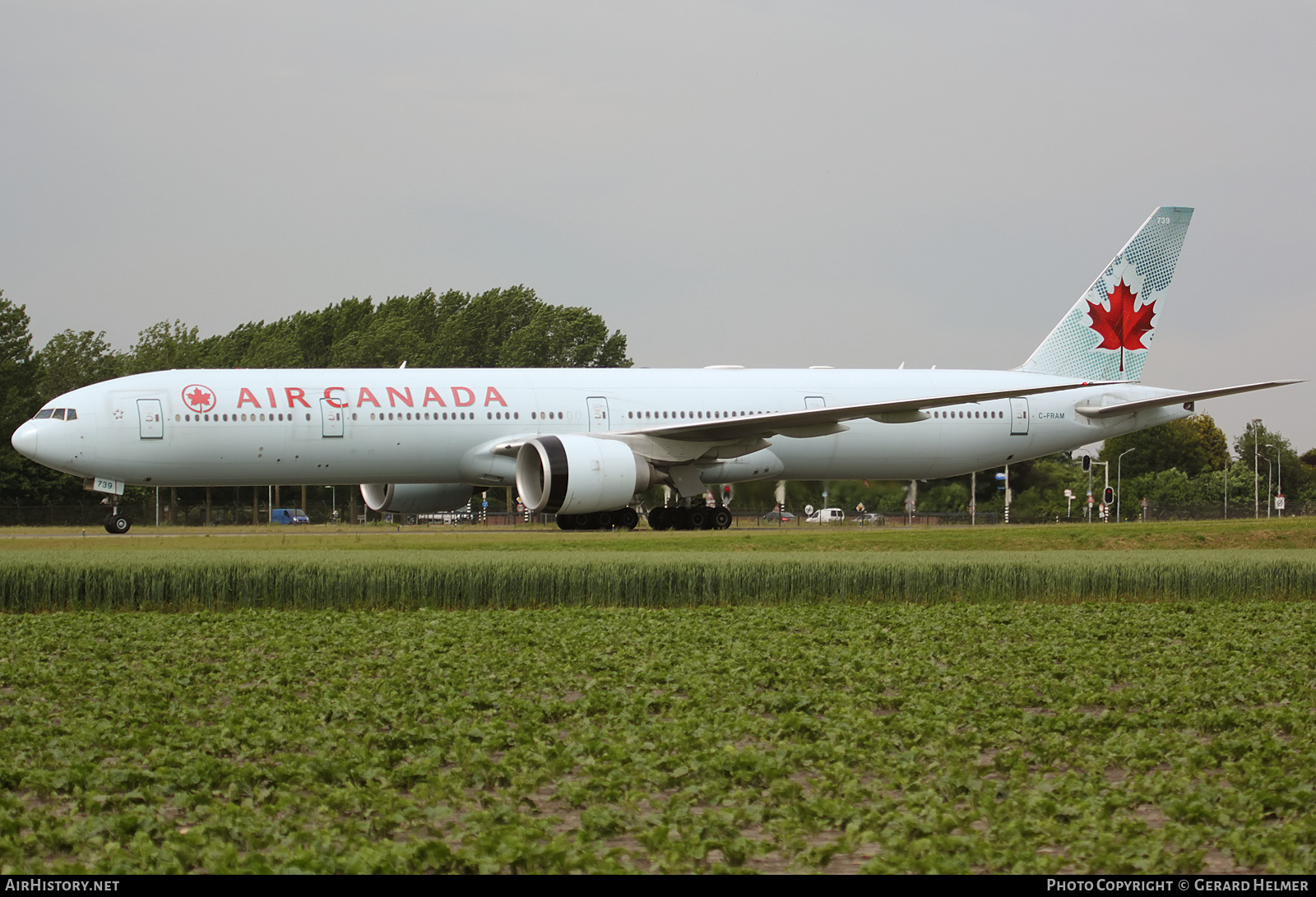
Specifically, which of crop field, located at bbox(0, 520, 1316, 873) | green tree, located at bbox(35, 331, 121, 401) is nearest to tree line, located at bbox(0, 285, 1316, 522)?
green tree, located at bbox(35, 331, 121, 401)

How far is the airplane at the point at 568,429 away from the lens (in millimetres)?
25328

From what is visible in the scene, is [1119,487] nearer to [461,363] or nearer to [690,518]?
[461,363]

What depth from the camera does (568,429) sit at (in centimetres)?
2734

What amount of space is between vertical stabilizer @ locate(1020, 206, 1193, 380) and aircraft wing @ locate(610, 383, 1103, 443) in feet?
22.1

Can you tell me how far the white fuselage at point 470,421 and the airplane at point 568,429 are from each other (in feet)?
0.12

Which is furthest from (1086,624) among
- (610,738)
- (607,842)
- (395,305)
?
(395,305)

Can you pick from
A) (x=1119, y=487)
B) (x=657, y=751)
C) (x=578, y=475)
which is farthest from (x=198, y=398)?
(x=1119, y=487)

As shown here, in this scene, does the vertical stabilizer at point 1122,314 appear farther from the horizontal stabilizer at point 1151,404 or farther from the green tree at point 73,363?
the green tree at point 73,363

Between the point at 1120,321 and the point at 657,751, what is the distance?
27422mm

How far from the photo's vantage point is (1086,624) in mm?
14031

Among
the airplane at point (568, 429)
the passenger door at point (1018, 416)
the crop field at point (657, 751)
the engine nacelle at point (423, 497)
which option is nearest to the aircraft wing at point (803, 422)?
the airplane at point (568, 429)

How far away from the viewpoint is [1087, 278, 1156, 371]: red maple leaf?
32344mm

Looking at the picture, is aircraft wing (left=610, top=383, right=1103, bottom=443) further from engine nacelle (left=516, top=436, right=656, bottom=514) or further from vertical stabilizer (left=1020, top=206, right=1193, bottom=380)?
vertical stabilizer (left=1020, top=206, right=1193, bottom=380)
